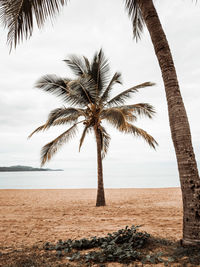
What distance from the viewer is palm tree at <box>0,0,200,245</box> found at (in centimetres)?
318

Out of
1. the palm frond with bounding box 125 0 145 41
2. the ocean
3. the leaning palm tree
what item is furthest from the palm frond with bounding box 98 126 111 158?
the ocean

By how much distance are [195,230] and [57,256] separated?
2.18m

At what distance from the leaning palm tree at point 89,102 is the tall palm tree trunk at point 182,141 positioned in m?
5.49

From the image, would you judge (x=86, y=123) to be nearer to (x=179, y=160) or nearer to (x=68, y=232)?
(x=68, y=232)

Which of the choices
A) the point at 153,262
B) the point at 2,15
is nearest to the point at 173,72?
the point at 153,262

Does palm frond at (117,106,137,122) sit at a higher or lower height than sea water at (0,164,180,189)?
higher

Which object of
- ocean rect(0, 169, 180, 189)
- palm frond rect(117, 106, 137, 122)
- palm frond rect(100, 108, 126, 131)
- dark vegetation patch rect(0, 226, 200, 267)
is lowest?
ocean rect(0, 169, 180, 189)

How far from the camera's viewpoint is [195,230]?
3.14 metres

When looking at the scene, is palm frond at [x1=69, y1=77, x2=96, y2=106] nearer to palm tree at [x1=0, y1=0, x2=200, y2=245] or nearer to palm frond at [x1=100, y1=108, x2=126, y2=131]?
palm frond at [x1=100, y1=108, x2=126, y2=131]

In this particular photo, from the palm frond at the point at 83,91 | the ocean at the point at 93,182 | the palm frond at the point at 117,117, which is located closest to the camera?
the palm frond at the point at 117,117

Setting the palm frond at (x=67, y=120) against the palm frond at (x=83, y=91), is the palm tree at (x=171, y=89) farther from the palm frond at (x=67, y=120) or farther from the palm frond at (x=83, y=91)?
the palm frond at (x=67, y=120)

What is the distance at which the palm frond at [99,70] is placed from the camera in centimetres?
1022

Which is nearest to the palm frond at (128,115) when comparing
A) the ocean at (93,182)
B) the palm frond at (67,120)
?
the palm frond at (67,120)

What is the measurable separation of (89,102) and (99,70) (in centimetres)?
161
